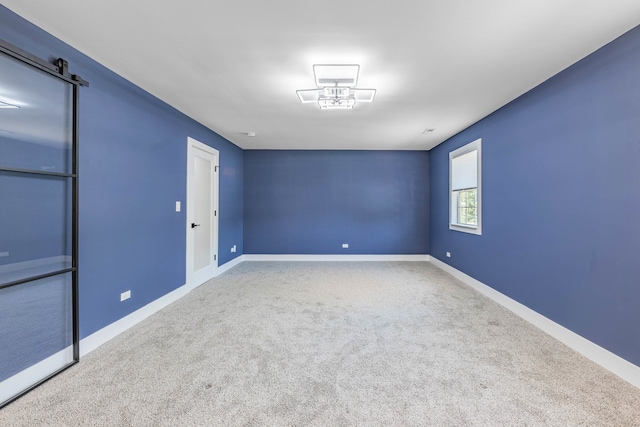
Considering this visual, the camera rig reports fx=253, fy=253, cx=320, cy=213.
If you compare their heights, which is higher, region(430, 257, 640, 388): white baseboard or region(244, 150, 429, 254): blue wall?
region(244, 150, 429, 254): blue wall

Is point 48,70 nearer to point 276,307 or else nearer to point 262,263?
point 276,307

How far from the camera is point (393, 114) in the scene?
357 centimetres

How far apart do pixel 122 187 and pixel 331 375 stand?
2.63 m

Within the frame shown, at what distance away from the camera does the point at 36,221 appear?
181 centimetres

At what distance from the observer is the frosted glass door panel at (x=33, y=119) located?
1.64 meters

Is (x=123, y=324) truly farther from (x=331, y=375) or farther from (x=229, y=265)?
(x=229, y=265)

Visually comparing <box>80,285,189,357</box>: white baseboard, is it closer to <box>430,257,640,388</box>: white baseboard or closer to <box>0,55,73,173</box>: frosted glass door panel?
<box>0,55,73,173</box>: frosted glass door panel

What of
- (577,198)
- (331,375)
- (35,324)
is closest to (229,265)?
(35,324)

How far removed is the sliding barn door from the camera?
1.66 metres

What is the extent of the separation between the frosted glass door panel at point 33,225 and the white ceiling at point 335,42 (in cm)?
116

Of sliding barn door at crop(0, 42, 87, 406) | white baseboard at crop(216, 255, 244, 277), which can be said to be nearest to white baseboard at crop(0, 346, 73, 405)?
sliding barn door at crop(0, 42, 87, 406)

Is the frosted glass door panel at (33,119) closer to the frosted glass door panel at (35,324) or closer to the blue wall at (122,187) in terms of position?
the blue wall at (122,187)

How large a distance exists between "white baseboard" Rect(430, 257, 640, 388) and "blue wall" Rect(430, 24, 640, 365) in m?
0.06

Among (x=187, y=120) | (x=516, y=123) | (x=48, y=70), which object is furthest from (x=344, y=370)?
(x=187, y=120)
